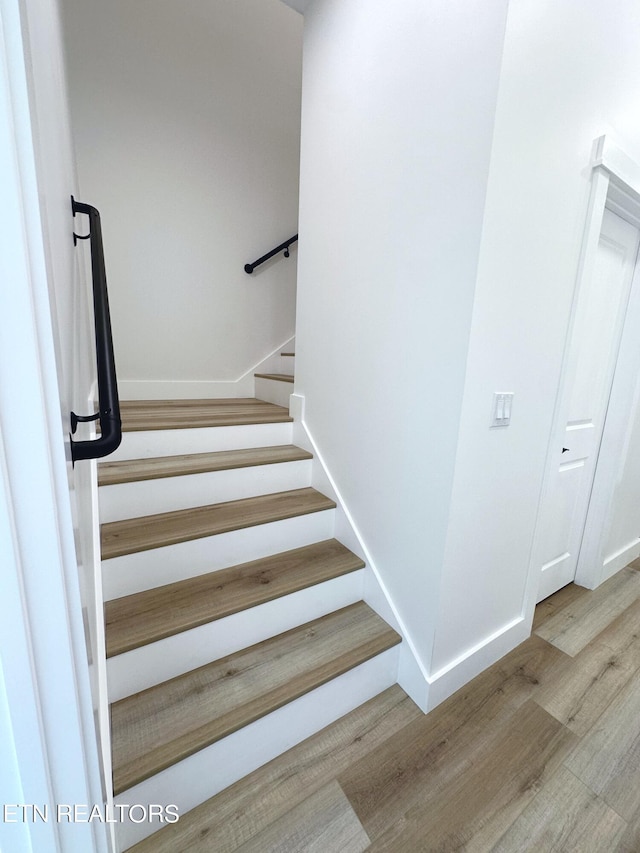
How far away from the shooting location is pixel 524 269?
44.8 inches

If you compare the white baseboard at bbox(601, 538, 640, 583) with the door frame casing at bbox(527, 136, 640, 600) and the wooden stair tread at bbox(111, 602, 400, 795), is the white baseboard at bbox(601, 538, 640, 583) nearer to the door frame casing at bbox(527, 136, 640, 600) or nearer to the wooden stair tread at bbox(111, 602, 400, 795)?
the door frame casing at bbox(527, 136, 640, 600)

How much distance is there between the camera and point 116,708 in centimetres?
106

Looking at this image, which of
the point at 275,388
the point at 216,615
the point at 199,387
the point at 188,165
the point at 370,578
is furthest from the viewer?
the point at 199,387

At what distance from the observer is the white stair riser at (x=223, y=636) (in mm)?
1086

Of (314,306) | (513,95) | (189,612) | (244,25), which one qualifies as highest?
(244,25)

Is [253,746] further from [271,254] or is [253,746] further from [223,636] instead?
[271,254]

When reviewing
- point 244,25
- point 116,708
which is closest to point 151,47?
point 244,25

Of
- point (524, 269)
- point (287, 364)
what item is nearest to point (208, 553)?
point (524, 269)

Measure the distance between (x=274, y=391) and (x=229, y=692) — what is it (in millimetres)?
1795

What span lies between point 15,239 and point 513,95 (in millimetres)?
1281

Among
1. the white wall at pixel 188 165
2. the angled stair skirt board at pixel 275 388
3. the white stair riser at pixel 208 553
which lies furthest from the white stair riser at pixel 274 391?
the white stair riser at pixel 208 553

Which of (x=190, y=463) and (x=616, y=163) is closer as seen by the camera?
(x=616, y=163)

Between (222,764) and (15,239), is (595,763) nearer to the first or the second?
(222,764)

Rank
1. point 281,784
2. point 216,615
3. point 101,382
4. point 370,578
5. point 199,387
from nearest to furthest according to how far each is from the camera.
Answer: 1. point 101,382
2. point 281,784
3. point 216,615
4. point 370,578
5. point 199,387
